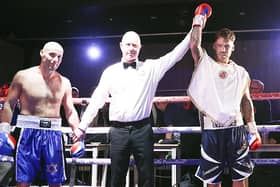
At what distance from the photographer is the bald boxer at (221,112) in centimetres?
254

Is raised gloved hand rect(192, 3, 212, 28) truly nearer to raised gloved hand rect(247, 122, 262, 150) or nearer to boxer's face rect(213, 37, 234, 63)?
boxer's face rect(213, 37, 234, 63)

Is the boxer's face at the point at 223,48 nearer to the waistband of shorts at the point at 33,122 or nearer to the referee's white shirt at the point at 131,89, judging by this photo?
the referee's white shirt at the point at 131,89

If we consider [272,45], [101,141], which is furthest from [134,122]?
[272,45]

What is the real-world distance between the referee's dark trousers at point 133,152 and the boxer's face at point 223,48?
70 cm

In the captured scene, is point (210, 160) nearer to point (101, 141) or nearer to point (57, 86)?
point (57, 86)

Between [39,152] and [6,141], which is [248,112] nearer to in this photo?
[39,152]

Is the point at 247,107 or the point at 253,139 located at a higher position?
the point at 247,107

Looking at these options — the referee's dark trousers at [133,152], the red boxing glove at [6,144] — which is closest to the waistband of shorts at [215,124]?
the referee's dark trousers at [133,152]

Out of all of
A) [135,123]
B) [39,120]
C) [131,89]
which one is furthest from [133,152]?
[39,120]

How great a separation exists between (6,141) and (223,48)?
1528 mm

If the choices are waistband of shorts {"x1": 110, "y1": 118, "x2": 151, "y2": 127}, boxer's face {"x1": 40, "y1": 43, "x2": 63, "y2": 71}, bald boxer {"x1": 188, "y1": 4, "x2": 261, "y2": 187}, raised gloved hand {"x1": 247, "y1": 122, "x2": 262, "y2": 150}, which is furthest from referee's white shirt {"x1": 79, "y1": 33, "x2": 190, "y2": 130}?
raised gloved hand {"x1": 247, "y1": 122, "x2": 262, "y2": 150}

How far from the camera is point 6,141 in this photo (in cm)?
258

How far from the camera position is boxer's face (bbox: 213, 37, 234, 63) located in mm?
2682

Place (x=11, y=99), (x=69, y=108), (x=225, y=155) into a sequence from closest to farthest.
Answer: (x=225, y=155) < (x=11, y=99) < (x=69, y=108)
